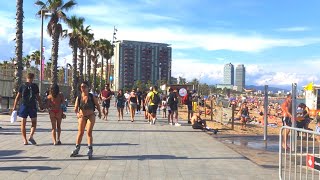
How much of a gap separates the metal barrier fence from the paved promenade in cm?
66

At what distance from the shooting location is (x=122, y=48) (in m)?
104

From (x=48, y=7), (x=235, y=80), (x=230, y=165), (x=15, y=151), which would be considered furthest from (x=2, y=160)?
(x=235, y=80)

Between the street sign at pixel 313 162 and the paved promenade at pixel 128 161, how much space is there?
162 cm

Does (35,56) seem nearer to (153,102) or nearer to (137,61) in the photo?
(137,61)

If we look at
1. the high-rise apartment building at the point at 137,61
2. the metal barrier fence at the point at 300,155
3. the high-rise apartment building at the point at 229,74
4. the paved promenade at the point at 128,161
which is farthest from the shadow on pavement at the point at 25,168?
the high-rise apartment building at the point at 229,74

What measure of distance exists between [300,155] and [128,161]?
3.67 m

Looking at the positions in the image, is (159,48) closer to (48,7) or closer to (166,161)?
(48,7)

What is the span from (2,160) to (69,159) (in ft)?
4.26

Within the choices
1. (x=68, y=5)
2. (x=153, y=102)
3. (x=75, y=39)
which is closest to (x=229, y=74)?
(x=75, y=39)

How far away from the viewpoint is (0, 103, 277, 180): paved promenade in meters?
7.62

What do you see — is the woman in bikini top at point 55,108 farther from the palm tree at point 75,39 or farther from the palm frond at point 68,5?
the palm tree at point 75,39

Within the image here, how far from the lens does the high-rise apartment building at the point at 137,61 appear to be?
322ft

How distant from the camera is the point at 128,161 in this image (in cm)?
897

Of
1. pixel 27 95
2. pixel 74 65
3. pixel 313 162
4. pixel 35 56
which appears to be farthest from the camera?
pixel 35 56
